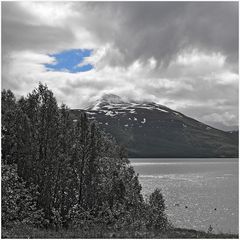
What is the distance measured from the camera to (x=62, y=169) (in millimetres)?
38438

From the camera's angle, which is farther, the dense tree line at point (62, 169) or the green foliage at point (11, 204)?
the dense tree line at point (62, 169)

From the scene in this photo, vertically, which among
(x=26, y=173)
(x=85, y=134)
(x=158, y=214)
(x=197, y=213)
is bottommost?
(x=197, y=213)

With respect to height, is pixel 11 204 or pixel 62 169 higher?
pixel 62 169

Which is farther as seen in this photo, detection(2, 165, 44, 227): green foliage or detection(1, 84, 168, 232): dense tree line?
detection(1, 84, 168, 232): dense tree line

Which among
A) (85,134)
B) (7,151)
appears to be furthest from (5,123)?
(85,134)

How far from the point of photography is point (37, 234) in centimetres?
2181

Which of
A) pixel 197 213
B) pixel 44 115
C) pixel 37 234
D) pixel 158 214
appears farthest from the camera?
pixel 197 213

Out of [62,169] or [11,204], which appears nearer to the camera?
[11,204]

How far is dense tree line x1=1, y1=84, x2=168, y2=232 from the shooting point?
34.9 m

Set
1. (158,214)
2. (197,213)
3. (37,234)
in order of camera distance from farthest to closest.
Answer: (197,213) < (158,214) < (37,234)

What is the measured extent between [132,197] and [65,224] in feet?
52.0

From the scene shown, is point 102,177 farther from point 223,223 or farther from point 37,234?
point 223,223

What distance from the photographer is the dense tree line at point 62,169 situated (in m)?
34.9

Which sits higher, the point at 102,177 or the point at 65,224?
the point at 102,177
